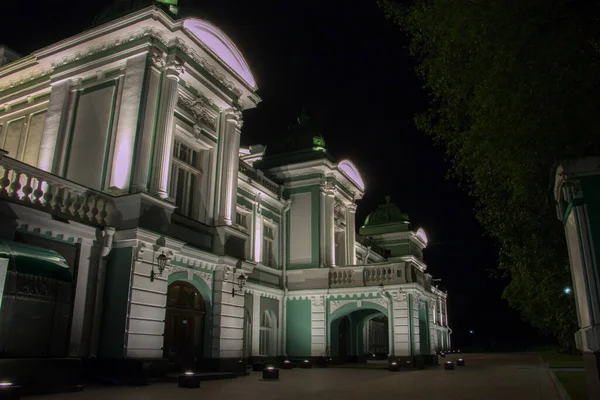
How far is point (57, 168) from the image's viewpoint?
14117mm

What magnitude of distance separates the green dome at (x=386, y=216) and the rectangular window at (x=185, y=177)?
25.7 m

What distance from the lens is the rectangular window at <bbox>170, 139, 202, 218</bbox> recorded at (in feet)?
48.7

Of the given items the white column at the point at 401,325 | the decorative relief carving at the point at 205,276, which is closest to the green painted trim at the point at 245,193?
the decorative relief carving at the point at 205,276

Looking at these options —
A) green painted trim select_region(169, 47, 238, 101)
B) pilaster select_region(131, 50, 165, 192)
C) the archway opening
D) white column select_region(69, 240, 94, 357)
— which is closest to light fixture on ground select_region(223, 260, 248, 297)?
pilaster select_region(131, 50, 165, 192)

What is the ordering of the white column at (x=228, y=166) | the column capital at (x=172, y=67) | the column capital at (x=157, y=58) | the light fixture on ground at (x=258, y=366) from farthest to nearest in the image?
1. the light fixture on ground at (x=258, y=366)
2. the white column at (x=228, y=166)
3. the column capital at (x=172, y=67)
4. the column capital at (x=157, y=58)

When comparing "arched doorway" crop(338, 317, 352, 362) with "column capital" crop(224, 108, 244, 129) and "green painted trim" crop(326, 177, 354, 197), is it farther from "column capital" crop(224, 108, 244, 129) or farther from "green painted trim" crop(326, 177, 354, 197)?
"column capital" crop(224, 108, 244, 129)

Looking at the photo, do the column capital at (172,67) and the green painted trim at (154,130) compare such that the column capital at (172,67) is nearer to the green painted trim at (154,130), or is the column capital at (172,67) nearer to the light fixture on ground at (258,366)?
the green painted trim at (154,130)

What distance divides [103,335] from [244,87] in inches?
360

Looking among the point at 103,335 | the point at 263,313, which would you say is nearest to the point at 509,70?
the point at 103,335

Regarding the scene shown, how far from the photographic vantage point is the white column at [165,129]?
13.2 meters

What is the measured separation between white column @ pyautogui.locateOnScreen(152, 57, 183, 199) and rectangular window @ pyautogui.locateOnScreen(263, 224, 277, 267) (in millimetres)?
9894

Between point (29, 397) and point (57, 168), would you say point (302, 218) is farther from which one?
point (29, 397)

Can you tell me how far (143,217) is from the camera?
12297 millimetres

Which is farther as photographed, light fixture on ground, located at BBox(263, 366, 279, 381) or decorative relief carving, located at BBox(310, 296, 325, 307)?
decorative relief carving, located at BBox(310, 296, 325, 307)
